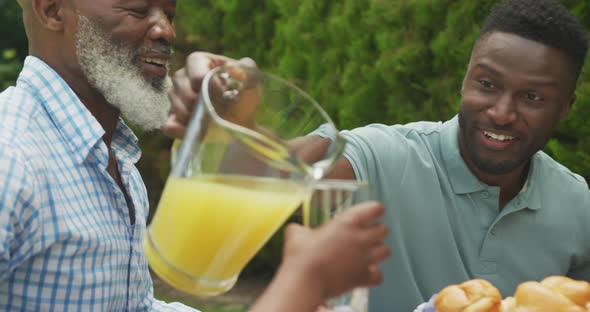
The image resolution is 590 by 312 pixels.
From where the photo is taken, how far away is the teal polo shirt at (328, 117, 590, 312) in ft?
7.25

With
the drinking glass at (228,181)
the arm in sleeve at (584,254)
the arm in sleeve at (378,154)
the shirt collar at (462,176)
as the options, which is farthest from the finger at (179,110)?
the arm in sleeve at (584,254)

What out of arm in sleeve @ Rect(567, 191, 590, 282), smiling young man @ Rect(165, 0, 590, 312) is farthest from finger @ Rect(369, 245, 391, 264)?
arm in sleeve @ Rect(567, 191, 590, 282)

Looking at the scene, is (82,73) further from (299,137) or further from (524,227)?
(524,227)

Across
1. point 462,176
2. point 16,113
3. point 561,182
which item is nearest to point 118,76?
point 16,113

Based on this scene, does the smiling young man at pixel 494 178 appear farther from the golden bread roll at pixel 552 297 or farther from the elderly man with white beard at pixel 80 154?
the golden bread roll at pixel 552 297

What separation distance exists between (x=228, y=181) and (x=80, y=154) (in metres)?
0.75

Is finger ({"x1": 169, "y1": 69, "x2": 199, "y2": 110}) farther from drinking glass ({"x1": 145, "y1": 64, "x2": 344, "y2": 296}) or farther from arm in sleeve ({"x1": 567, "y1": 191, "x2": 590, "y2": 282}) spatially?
arm in sleeve ({"x1": 567, "y1": 191, "x2": 590, "y2": 282})

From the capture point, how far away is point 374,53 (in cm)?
422

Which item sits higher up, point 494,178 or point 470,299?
point 470,299

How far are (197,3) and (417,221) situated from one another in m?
4.21

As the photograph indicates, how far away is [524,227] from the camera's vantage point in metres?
2.25

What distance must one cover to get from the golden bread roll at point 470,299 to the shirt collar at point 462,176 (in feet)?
2.69

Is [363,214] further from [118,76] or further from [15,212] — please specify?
[118,76]

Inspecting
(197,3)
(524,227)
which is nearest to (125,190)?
(524,227)
